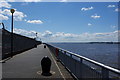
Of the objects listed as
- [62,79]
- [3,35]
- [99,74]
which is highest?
[3,35]

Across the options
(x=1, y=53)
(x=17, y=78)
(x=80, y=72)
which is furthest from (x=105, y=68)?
(x=1, y=53)

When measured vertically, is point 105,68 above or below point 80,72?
above

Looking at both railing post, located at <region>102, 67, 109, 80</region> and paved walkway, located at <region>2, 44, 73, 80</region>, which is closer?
railing post, located at <region>102, 67, 109, 80</region>

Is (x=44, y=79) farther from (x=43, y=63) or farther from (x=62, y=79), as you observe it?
(x=43, y=63)

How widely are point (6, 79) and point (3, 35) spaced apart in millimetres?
10790

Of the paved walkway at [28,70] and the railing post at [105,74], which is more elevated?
the railing post at [105,74]

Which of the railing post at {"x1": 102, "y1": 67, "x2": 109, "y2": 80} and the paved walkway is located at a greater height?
the railing post at {"x1": 102, "y1": 67, "x2": 109, "y2": 80}

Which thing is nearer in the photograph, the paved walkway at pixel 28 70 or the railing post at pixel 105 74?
the railing post at pixel 105 74

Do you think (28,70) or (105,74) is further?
(28,70)

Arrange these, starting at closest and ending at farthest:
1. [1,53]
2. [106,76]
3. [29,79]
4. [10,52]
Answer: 1. [106,76]
2. [29,79]
3. [1,53]
4. [10,52]

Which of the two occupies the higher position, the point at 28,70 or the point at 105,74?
the point at 105,74

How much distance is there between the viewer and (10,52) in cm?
2095

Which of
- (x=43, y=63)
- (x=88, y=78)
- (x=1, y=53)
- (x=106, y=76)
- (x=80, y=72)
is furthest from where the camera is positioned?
(x=1, y=53)

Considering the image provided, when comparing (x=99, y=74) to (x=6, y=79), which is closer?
(x=99, y=74)
